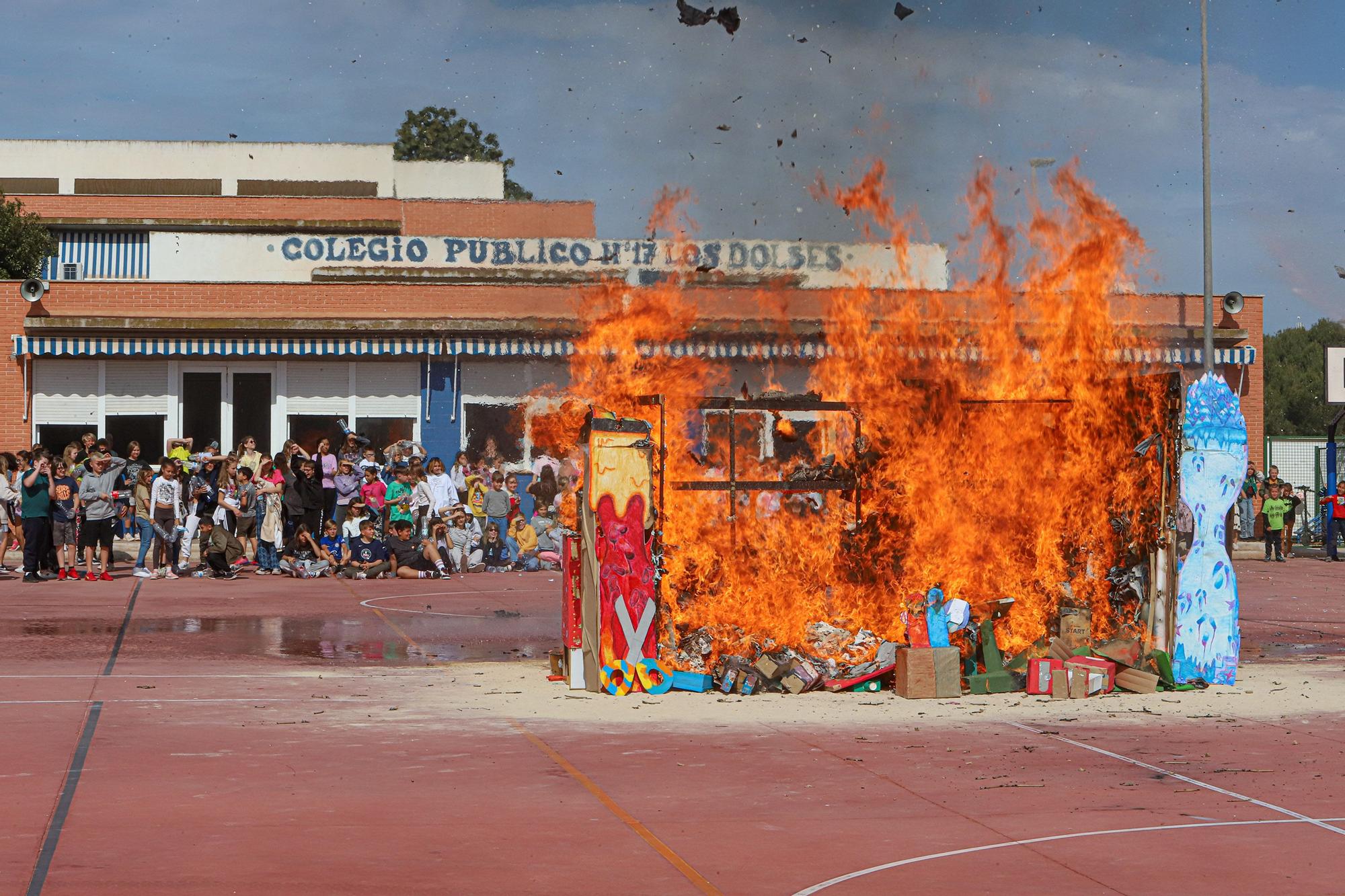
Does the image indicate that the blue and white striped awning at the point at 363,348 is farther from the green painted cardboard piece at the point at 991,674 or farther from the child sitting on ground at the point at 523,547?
the green painted cardboard piece at the point at 991,674

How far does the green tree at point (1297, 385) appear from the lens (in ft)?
241

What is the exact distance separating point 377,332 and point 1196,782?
22581 mm

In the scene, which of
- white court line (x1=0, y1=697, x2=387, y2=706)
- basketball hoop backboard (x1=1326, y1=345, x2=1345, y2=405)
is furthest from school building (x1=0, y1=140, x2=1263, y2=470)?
white court line (x1=0, y1=697, x2=387, y2=706)

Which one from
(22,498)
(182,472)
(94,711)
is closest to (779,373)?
(182,472)

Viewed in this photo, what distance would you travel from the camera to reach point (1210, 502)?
12570mm

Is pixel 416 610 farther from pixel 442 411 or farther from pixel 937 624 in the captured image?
pixel 442 411

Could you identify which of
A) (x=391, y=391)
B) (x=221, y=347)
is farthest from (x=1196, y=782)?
(x=221, y=347)

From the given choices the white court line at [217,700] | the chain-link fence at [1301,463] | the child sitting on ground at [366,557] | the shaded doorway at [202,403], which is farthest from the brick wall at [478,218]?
the white court line at [217,700]

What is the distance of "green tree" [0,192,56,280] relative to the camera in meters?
40.8

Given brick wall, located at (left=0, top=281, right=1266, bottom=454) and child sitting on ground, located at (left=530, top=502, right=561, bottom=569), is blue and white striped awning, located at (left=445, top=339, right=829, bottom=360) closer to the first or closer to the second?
brick wall, located at (left=0, top=281, right=1266, bottom=454)

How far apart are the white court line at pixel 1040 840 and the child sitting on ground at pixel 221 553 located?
677 inches

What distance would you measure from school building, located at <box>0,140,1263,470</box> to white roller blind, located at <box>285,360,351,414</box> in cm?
3

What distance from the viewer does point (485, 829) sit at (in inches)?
285

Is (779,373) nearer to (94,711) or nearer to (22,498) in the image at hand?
(22,498)
